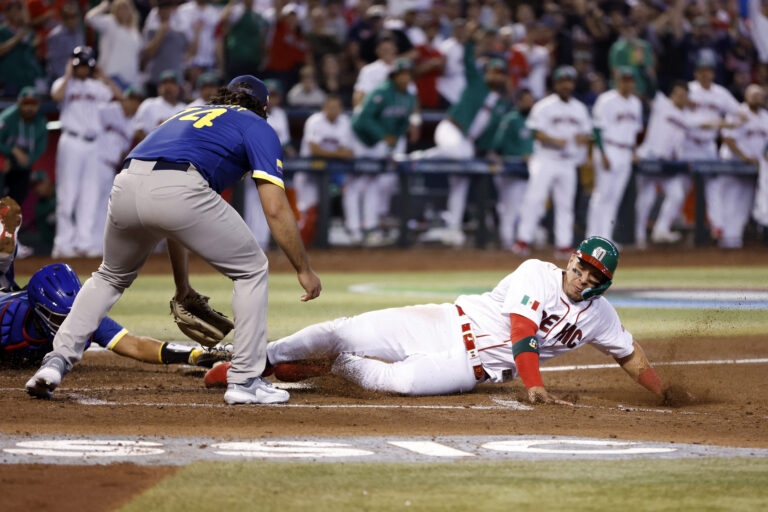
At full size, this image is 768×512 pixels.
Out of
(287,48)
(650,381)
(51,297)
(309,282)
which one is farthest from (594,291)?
(287,48)

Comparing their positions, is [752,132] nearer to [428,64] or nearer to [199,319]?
[428,64]

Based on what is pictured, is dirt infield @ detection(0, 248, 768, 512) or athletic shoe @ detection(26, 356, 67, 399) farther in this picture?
athletic shoe @ detection(26, 356, 67, 399)

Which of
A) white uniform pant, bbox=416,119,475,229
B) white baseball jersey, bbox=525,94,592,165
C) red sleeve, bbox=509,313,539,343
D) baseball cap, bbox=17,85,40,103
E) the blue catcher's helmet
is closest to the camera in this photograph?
red sleeve, bbox=509,313,539,343

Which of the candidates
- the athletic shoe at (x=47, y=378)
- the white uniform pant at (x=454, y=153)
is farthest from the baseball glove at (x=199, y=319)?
the white uniform pant at (x=454, y=153)

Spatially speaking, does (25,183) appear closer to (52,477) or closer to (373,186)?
(373,186)

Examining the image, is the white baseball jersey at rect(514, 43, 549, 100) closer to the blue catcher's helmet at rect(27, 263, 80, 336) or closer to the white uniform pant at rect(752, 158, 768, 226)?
the white uniform pant at rect(752, 158, 768, 226)

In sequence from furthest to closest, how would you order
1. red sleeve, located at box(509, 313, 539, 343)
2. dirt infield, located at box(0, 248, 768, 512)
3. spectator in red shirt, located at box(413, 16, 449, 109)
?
spectator in red shirt, located at box(413, 16, 449, 109) → red sleeve, located at box(509, 313, 539, 343) → dirt infield, located at box(0, 248, 768, 512)

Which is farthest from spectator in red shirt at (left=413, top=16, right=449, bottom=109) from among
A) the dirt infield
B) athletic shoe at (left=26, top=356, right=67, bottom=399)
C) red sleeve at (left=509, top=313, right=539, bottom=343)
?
athletic shoe at (left=26, top=356, right=67, bottom=399)

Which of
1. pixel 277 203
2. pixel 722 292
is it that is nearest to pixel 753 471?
pixel 277 203
